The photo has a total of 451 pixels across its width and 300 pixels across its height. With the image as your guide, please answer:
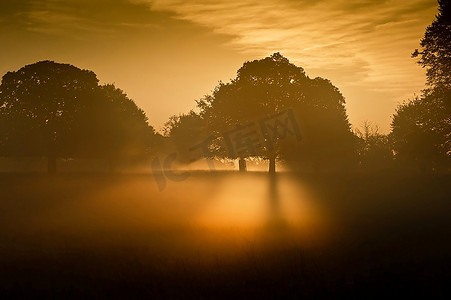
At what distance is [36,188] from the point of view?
37.0 metres

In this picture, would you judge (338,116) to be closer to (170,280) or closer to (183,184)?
(183,184)

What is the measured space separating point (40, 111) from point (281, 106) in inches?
1136

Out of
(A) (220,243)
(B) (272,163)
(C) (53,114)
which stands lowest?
(A) (220,243)

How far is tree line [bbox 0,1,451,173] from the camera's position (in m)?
45.4

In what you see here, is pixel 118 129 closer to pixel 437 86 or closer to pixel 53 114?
pixel 53 114

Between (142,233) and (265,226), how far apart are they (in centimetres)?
702

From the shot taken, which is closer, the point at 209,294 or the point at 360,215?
the point at 209,294

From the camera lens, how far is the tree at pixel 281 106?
5241 cm

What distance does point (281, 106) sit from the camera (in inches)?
2069

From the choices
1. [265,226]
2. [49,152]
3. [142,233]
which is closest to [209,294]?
[142,233]

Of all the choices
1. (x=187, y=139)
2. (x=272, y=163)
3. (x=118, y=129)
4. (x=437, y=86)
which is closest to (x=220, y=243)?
(x=437, y=86)

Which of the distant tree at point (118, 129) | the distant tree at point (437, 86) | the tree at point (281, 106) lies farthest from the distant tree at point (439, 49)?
the distant tree at point (118, 129)

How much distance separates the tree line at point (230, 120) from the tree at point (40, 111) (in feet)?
0.35

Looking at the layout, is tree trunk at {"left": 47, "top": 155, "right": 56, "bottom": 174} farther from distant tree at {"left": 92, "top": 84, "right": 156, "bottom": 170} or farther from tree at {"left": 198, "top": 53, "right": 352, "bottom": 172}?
tree at {"left": 198, "top": 53, "right": 352, "bottom": 172}
